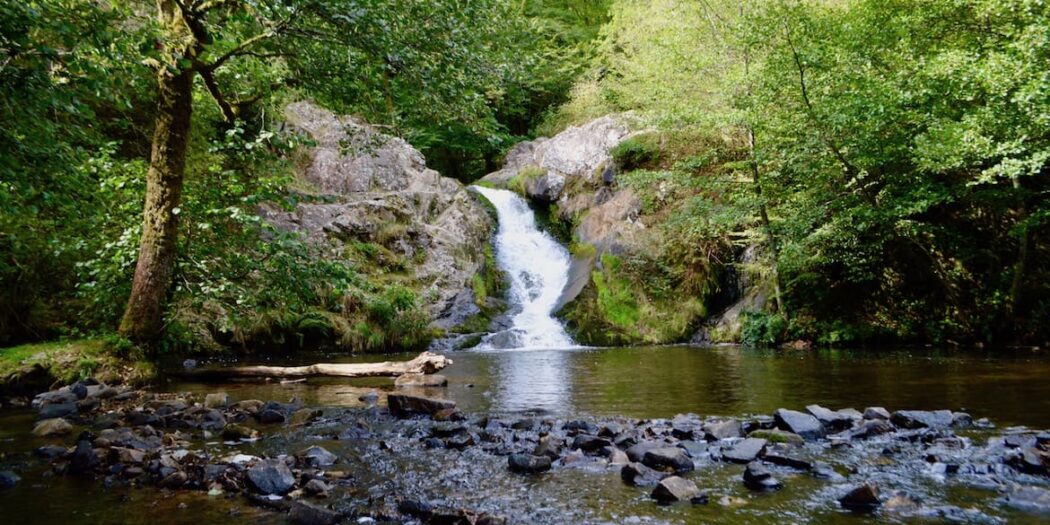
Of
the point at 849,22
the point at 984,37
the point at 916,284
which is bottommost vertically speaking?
the point at 916,284

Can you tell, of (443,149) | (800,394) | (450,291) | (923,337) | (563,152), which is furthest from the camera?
(443,149)

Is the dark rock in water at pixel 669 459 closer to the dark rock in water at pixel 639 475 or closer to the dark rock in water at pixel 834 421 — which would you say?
the dark rock in water at pixel 639 475

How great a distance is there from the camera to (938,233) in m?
13.9

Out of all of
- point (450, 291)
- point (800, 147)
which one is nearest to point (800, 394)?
point (800, 147)

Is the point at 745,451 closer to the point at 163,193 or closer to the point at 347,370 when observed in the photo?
the point at 347,370

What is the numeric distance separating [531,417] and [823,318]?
12.5 metres

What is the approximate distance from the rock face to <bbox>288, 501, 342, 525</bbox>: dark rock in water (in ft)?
44.4

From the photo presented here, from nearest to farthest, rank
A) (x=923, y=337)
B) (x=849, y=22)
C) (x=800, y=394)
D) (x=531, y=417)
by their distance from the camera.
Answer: (x=531, y=417)
(x=800, y=394)
(x=849, y=22)
(x=923, y=337)

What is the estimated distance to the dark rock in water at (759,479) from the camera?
382cm

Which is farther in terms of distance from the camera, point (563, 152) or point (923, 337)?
point (563, 152)

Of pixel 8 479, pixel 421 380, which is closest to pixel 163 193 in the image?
pixel 421 380

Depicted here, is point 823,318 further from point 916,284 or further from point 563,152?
point 563,152

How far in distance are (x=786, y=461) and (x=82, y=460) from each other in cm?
535

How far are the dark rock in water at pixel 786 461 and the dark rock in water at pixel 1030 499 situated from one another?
1144 mm
